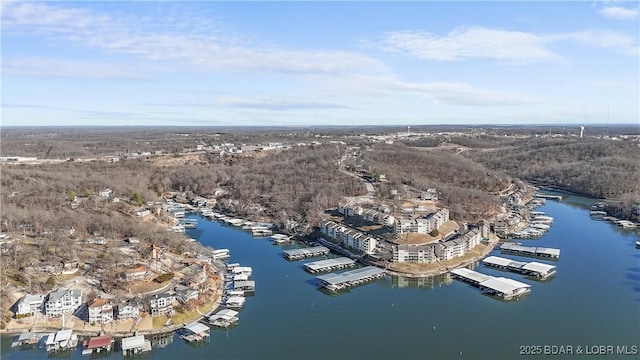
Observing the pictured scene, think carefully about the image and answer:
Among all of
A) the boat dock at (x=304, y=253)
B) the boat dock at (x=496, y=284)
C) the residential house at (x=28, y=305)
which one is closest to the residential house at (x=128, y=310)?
the residential house at (x=28, y=305)

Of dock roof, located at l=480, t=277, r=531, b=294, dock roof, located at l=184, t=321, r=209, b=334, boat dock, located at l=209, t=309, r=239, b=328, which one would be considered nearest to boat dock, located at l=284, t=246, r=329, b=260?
boat dock, located at l=209, t=309, r=239, b=328

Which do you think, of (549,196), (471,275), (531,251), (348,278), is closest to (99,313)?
(348,278)

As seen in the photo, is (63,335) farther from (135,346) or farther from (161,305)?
(161,305)

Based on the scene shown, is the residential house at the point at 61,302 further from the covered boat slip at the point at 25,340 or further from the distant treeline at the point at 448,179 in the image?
the distant treeline at the point at 448,179

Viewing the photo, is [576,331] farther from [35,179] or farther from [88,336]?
[35,179]

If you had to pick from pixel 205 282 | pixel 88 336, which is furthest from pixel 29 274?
pixel 205 282

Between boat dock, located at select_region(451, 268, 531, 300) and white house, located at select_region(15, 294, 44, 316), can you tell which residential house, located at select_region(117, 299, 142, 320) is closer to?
white house, located at select_region(15, 294, 44, 316)
